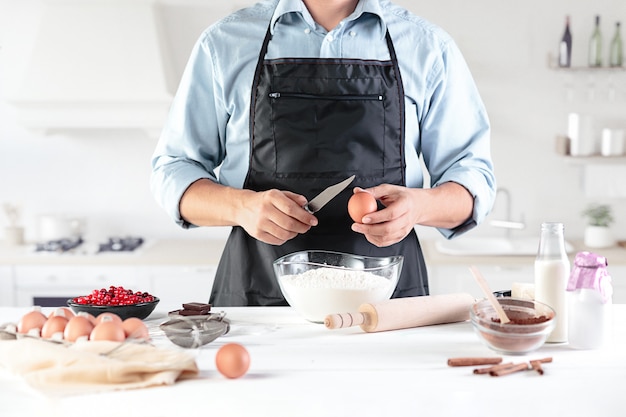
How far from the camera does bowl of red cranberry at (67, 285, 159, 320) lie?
5.36 feet

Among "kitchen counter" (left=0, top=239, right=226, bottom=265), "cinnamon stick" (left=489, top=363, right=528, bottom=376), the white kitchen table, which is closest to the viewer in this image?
→ the white kitchen table

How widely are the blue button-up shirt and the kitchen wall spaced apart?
1995mm

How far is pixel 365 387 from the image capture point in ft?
4.18

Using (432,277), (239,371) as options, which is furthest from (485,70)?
(239,371)

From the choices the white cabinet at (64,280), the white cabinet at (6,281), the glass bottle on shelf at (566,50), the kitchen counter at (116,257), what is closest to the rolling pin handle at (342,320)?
the kitchen counter at (116,257)

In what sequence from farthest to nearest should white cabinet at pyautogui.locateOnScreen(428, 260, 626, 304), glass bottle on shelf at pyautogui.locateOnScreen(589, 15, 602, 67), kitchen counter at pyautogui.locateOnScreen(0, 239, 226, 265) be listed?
glass bottle on shelf at pyautogui.locateOnScreen(589, 15, 602, 67)
kitchen counter at pyautogui.locateOnScreen(0, 239, 226, 265)
white cabinet at pyautogui.locateOnScreen(428, 260, 626, 304)

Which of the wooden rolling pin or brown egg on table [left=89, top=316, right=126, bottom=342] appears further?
the wooden rolling pin

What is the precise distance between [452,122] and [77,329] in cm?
112

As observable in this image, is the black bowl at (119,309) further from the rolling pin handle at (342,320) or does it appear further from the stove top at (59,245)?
the stove top at (59,245)

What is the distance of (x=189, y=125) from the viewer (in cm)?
210

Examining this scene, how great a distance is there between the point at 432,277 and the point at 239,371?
2.46 metres

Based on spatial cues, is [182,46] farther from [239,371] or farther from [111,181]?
[239,371]

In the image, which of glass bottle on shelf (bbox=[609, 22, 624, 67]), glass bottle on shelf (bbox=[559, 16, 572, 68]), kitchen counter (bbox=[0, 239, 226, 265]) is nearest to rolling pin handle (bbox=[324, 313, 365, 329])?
kitchen counter (bbox=[0, 239, 226, 265])

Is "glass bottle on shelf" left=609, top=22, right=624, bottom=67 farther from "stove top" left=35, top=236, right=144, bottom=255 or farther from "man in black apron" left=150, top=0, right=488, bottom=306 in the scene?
"stove top" left=35, top=236, right=144, bottom=255
